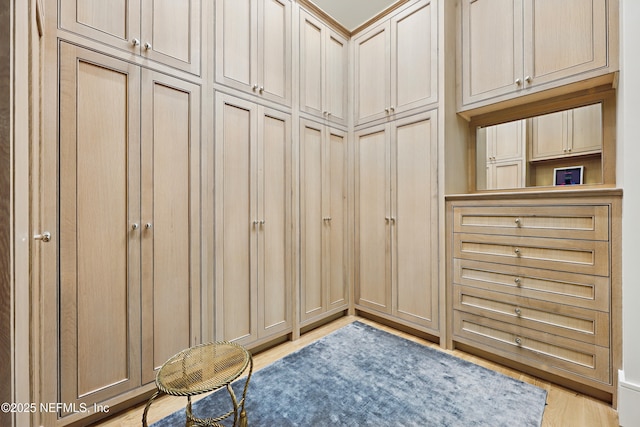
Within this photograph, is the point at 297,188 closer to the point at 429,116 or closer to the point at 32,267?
the point at 429,116

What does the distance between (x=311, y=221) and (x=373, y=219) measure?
0.59 metres

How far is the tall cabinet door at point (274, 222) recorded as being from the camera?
6.81 ft

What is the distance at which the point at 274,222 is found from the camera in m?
2.17

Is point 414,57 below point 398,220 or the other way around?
the other way around

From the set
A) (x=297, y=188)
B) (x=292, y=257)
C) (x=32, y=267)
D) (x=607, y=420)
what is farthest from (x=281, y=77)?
(x=607, y=420)

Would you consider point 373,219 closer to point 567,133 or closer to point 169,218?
point 567,133

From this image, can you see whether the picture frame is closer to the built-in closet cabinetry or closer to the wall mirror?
the wall mirror

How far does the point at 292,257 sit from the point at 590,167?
2.16m

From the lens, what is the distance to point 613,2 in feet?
5.20

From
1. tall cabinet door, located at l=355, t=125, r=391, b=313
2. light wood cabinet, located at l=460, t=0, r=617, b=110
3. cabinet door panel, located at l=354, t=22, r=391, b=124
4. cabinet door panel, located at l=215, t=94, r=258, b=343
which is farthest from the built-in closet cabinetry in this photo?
cabinet door panel, located at l=215, t=94, r=258, b=343

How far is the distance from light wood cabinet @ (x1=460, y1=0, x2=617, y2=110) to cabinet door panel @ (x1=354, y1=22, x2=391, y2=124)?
0.61 m

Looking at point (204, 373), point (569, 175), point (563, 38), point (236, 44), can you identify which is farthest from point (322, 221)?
point (563, 38)

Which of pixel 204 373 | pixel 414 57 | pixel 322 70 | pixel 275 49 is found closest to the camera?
pixel 204 373

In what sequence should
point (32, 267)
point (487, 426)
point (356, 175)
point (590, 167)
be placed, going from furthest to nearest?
1. point (356, 175)
2. point (590, 167)
3. point (487, 426)
4. point (32, 267)
